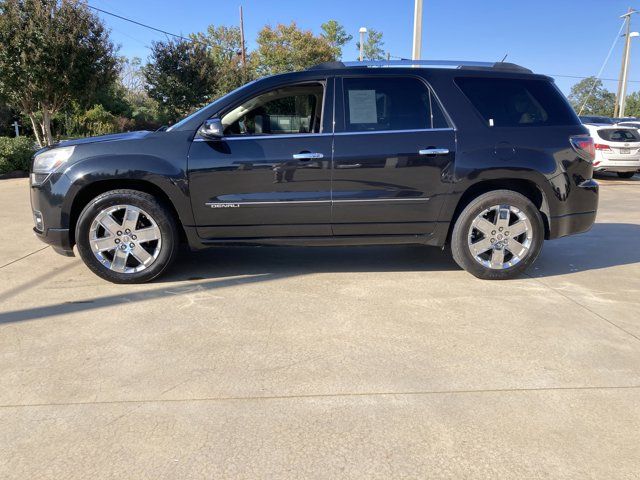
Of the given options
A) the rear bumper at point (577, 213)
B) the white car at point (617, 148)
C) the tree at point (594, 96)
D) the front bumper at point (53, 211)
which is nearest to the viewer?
the front bumper at point (53, 211)

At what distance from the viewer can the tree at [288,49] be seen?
39.9 metres

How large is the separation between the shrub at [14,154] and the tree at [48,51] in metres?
1.07

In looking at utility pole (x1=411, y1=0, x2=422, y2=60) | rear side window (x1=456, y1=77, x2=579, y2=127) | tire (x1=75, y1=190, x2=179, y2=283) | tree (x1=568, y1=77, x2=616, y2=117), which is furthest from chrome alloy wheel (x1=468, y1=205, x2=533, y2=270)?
tree (x1=568, y1=77, x2=616, y2=117)

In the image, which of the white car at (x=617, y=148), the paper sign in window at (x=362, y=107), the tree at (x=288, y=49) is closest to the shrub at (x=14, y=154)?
the paper sign in window at (x=362, y=107)


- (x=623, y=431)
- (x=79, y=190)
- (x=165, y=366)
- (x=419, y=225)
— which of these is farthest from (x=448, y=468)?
(x=79, y=190)

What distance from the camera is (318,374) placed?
3150 millimetres

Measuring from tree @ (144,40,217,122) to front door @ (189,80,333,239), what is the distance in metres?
18.8

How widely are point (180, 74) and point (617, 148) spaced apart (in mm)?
16762

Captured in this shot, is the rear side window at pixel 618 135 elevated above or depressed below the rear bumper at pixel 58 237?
above

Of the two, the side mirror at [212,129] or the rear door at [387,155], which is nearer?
the side mirror at [212,129]

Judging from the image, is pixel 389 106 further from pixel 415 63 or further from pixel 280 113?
pixel 280 113

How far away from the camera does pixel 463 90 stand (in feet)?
16.0

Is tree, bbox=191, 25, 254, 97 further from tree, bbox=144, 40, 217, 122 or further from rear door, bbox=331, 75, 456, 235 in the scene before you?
rear door, bbox=331, 75, 456, 235

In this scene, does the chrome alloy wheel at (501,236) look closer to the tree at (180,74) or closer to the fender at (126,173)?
the fender at (126,173)
